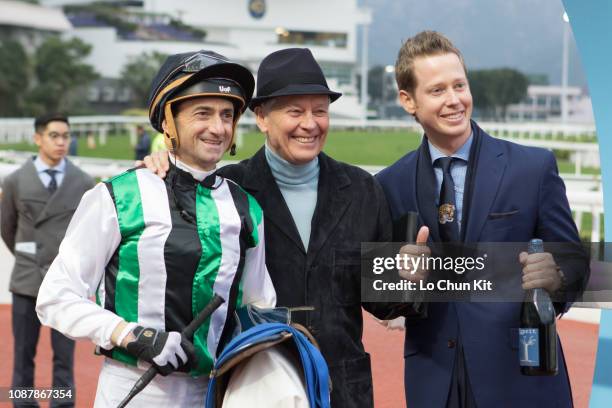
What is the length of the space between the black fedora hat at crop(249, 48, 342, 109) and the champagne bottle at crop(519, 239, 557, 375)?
30.3 inches

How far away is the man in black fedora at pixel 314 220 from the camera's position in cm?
282

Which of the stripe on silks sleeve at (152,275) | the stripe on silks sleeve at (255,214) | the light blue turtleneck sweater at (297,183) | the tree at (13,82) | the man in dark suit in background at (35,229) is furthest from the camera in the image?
the tree at (13,82)

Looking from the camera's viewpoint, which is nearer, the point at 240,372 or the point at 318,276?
the point at 240,372

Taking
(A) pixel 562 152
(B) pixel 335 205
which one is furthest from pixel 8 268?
(A) pixel 562 152

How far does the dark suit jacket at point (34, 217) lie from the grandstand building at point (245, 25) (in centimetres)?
6671

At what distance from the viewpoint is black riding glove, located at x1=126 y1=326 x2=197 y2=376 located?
91.0 inches

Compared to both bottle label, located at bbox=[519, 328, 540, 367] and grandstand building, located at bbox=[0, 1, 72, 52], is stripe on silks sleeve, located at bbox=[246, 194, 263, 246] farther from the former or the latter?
grandstand building, located at bbox=[0, 1, 72, 52]

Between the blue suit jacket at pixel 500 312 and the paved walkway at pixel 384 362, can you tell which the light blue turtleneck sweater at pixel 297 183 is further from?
the paved walkway at pixel 384 362

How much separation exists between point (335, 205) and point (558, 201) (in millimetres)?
660

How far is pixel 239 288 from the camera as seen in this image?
2627 mm

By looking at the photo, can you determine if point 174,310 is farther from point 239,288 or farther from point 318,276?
point 318,276

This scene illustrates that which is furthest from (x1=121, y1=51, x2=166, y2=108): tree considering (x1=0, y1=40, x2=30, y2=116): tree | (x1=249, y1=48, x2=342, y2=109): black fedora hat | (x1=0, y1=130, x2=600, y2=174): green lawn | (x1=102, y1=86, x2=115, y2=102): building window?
(x1=249, y1=48, x2=342, y2=109): black fedora hat

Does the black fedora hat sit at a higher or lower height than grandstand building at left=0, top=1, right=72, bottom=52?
lower

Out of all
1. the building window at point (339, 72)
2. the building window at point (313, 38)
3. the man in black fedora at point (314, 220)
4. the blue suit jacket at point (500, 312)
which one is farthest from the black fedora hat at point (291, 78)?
the building window at point (313, 38)
